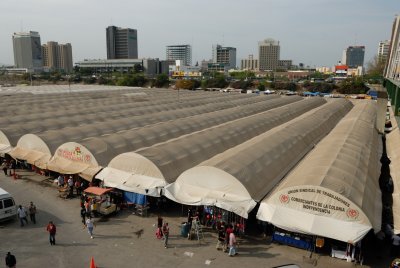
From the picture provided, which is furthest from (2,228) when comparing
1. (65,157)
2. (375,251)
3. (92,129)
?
(375,251)

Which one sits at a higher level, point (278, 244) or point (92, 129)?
point (92, 129)

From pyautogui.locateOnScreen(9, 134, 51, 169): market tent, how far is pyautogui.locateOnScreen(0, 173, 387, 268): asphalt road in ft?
19.0

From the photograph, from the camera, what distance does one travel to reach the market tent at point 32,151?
21219 mm

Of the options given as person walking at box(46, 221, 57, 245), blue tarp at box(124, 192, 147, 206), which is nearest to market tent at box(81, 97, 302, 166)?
blue tarp at box(124, 192, 147, 206)

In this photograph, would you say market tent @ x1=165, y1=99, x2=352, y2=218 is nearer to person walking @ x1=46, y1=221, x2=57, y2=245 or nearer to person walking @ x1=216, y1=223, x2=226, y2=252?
person walking @ x1=216, y1=223, x2=226, y2=252

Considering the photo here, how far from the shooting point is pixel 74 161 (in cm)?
2002

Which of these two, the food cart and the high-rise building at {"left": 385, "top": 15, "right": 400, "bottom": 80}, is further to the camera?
the high-rise building at {"left": 385, "top": 15, "right": 400, "bottom": 80}

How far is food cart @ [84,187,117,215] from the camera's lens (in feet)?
53.1

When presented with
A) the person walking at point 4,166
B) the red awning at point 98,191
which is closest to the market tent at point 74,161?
the red awning at point 98,191

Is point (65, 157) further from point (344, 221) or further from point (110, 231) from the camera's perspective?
point (344, 221)

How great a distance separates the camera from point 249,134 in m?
25.9

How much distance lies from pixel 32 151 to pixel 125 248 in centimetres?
1254

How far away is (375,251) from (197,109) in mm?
27974

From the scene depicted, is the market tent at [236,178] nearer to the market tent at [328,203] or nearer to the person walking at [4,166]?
the market tent at [328,203]
